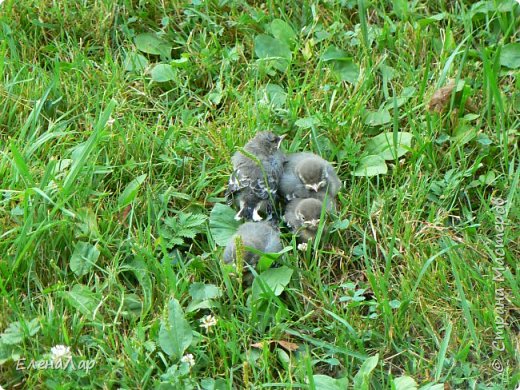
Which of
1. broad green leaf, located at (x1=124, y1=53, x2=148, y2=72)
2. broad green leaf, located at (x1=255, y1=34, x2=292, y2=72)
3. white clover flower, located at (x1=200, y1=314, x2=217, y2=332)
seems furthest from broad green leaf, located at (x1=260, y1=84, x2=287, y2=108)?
white clover flower, located at (x1=200, y1=314, x2=217, y2=332)

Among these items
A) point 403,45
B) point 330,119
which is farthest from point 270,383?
point 403,45

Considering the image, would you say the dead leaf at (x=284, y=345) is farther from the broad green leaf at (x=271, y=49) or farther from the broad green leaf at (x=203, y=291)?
the broad green leaf at (x=271, y=49)

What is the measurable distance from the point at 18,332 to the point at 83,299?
1.24 feet

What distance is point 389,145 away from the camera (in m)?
5.43

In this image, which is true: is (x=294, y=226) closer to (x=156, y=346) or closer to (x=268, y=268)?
(x=268, y=268)

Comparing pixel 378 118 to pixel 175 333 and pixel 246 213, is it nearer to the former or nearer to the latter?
pixel 246 213

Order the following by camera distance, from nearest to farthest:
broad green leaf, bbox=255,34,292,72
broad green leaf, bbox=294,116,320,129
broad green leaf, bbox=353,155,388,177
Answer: broad green leaf, bbox=353,155,388,177
broad green leaf, bbox=294,116,320,129
broad green leaf, bbox=255,34,292,72

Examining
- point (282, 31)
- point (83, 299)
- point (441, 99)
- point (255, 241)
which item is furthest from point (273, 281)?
point (282, 31)

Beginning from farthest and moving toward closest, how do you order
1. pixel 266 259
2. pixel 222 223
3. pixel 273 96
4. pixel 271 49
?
pixel 271 49 < pixel 273 96 < pixel 222 223 < pixel 266 259

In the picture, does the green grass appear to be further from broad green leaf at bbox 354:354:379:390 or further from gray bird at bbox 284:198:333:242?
gray bird at bbox 284:198:333:242

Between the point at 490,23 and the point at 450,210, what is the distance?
182cm

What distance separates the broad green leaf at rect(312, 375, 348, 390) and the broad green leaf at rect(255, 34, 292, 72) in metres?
2.64

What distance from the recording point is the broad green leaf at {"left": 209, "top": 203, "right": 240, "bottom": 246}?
499 centimetres

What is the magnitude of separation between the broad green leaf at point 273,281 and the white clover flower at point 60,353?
1.00m
